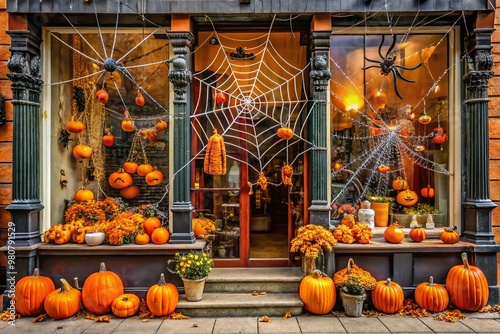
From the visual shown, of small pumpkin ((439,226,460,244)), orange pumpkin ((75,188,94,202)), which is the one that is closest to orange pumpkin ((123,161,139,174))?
orange pumpkin ((75,188,94,202))

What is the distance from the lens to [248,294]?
5.66 m

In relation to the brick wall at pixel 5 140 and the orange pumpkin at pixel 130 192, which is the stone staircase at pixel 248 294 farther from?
the brick wall at pixel 5 140

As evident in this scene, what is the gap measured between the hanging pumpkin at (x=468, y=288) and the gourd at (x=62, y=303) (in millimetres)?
5757

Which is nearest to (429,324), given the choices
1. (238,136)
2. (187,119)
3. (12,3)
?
(238,136)

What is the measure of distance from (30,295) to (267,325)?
356 cm

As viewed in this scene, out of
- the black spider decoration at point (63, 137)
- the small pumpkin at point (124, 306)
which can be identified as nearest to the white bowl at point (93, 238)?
the small pumpkin at point (124, 306)

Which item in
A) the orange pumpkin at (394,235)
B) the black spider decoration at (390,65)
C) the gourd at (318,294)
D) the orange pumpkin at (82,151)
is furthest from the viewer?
→ the orange pumpkin at (82,151)

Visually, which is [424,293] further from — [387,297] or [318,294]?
[318,294]

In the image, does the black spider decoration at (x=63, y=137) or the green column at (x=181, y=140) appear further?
the black spider decoration at (x=63, y=137)

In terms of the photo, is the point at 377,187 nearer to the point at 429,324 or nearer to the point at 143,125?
the point at 429,324

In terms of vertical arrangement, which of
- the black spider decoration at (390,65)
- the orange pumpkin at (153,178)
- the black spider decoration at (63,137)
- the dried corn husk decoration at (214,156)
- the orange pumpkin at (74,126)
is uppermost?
the black spider decoration at (390,65)

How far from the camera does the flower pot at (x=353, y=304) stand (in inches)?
202

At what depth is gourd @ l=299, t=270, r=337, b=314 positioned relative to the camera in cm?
516

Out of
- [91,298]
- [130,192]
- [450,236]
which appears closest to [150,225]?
[130,192]
